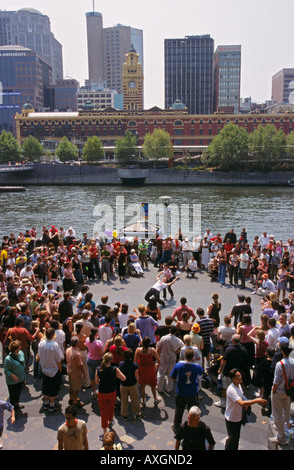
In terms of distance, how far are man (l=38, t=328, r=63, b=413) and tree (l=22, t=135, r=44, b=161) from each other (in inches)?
3741

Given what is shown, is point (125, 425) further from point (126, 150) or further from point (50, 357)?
point (126, 150)

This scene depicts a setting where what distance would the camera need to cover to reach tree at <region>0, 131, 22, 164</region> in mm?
92938

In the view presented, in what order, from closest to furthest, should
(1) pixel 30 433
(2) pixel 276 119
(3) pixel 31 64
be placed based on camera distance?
(1) pixel 30 433 → (2) pixel 276 119 → (3) pixel 31 64

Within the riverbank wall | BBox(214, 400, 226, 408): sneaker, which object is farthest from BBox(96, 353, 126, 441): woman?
the riverbank wall

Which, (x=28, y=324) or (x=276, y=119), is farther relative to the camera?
(x=276, y=119)

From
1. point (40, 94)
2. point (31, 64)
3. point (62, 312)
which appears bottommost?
point (62, 312)

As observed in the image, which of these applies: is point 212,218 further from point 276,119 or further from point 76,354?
point 276,119

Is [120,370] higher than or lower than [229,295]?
higher

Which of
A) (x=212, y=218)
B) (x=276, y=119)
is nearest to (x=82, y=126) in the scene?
(x=276, y=119)

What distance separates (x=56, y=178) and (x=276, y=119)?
2382 inches

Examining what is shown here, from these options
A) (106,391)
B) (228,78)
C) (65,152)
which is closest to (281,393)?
(106,391)

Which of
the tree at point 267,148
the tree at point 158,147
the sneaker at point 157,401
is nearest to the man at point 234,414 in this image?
the sneaker at point 157,401
